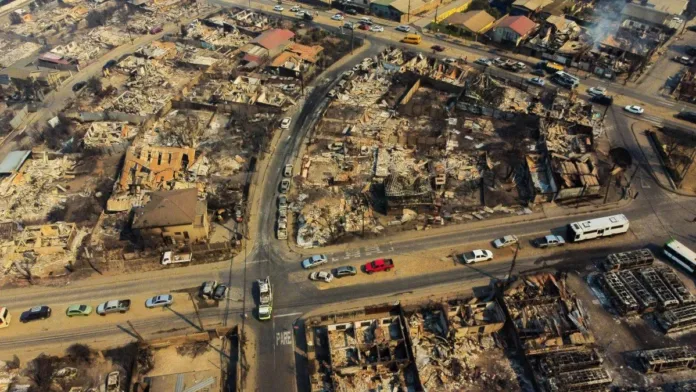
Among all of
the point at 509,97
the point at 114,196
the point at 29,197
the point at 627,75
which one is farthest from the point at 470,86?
the point at 29,197

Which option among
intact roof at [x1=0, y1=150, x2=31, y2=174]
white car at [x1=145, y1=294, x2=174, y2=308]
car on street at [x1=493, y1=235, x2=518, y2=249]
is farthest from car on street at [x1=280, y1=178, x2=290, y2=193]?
intact roof at [x1=0, y1=150, x2=31, y2=174]

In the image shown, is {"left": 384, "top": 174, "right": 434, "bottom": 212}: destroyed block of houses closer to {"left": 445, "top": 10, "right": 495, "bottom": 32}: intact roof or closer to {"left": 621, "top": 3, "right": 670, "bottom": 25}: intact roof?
{"left": 445, "top": 10, "right": 495, "bottom": 32}: intact roof

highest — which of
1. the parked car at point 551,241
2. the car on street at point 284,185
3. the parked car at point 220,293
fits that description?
the parked car at point 551,241

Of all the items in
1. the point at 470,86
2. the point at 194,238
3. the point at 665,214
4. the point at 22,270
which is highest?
the point at 470,86

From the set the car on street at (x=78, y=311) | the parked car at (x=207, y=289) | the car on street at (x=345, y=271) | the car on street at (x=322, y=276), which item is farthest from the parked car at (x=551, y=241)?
the car on street at (x=78, y=311)

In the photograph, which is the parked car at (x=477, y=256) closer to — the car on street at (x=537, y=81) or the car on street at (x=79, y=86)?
the car on street at (x=537, y=81)

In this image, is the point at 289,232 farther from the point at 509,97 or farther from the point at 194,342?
the point at 509,97
